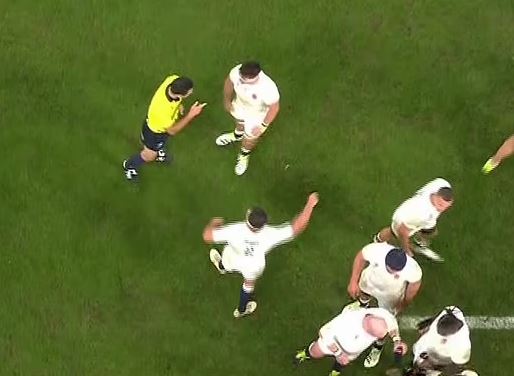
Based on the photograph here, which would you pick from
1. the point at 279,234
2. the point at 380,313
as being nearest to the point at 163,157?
the point at 279,234

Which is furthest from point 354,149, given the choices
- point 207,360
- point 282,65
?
point 207,360

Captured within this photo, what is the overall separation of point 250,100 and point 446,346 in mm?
3205

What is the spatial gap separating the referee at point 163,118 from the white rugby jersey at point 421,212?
92.1 inches

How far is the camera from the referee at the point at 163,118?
8.80 metres

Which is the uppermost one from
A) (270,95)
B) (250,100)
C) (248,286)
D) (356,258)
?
(270,95)

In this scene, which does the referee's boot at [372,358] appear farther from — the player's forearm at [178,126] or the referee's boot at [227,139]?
the player's forearm at [178,126]

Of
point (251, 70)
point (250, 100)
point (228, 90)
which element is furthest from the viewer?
point (228, 90)

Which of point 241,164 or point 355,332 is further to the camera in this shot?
point 241,164

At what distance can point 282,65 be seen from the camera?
10805mm

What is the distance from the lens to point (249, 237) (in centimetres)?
835

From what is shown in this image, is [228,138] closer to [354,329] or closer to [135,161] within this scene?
[135,161]

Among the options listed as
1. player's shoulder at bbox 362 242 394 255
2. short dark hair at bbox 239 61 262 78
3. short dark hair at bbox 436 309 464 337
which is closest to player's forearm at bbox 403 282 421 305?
player's shoulder at bbox 362 242 394 255

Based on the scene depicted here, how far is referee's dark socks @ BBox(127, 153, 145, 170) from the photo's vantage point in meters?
9.81

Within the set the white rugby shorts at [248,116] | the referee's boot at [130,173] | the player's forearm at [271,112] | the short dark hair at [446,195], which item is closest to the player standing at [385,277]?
the short dark hair at [446,195]
